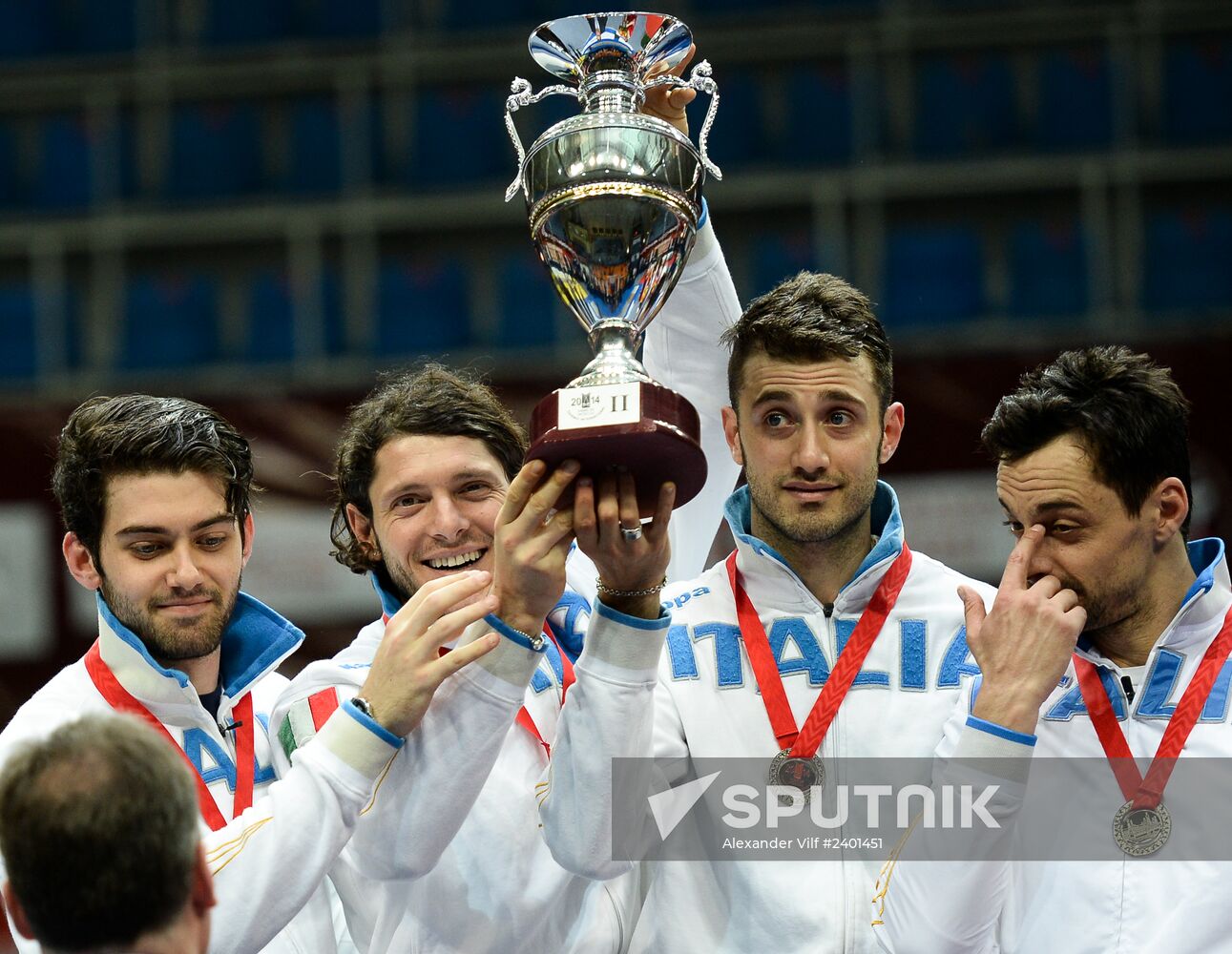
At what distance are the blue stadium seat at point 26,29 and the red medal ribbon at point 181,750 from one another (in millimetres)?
7559

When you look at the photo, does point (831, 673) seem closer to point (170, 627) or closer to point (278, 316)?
point (170, 627)

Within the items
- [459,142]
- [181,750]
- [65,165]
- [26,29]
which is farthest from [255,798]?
[26,29]

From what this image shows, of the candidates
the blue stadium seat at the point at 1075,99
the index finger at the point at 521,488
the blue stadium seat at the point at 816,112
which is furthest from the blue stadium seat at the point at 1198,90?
the index finger at the point at 521,488

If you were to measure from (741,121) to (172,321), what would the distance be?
339 centimetres

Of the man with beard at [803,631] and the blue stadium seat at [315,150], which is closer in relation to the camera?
the man with beard at [803,631]

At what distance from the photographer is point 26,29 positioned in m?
9.67

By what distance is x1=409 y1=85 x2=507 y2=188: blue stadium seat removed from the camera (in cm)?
927

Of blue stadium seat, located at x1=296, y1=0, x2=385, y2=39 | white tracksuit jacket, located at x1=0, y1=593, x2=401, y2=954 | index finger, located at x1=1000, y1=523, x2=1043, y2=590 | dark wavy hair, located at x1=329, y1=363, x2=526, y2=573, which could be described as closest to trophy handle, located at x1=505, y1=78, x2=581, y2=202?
dark wavy hair, located at x1=329, y1=363, x2=526, y2=573

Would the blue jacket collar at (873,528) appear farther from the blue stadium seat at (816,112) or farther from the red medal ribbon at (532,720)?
the blue stadium seat at (816,112)

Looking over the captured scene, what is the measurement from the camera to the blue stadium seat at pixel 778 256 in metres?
8.59

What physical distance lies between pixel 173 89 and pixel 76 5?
3.31ft

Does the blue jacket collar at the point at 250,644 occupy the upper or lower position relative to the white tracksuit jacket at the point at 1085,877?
upper

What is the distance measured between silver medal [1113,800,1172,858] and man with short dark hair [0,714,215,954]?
1569mm

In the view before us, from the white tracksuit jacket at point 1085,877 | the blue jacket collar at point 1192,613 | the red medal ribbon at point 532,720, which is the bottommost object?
the white tracksuit jacket at point 1085,877
